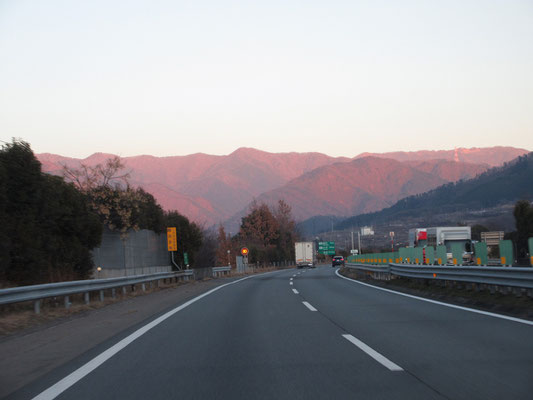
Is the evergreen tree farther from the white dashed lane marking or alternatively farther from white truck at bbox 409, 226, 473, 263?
white truck at bbox 409, 226, 473, 263

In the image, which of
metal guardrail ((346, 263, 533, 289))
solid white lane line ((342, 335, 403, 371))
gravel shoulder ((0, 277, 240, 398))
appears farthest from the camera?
metal guardrail ((346, 263, 533, 289))

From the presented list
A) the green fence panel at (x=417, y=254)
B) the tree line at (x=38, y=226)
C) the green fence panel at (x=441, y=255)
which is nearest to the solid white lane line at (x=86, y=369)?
the tree line at (x=38, y=226)

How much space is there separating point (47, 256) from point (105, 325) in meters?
10.3

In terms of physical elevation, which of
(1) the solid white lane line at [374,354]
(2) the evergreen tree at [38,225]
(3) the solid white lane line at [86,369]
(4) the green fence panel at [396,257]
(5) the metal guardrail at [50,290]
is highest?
(2) the evergreen tree at [38,225]

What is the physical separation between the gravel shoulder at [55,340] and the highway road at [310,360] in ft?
0.96

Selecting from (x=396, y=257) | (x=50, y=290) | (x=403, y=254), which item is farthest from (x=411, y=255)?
(x=50, y=290)

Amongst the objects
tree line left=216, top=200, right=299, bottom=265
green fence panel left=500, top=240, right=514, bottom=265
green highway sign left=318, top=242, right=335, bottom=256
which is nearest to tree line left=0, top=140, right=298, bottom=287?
green fence panel left=500, top=240, right=514, bottom=265

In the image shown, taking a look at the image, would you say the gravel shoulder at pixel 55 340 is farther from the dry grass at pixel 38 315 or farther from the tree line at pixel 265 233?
the tree line at pixel 265 233

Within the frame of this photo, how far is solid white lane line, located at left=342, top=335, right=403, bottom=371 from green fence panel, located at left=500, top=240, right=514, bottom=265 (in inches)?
386

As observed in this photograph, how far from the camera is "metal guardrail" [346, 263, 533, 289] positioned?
13.0 m

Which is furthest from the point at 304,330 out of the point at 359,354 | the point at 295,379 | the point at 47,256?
the point at 47,256

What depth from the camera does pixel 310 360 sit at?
25.5 ft

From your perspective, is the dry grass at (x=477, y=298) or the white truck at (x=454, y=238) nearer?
the dry grass at (x=477, y=298)

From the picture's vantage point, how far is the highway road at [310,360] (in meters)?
6.15
